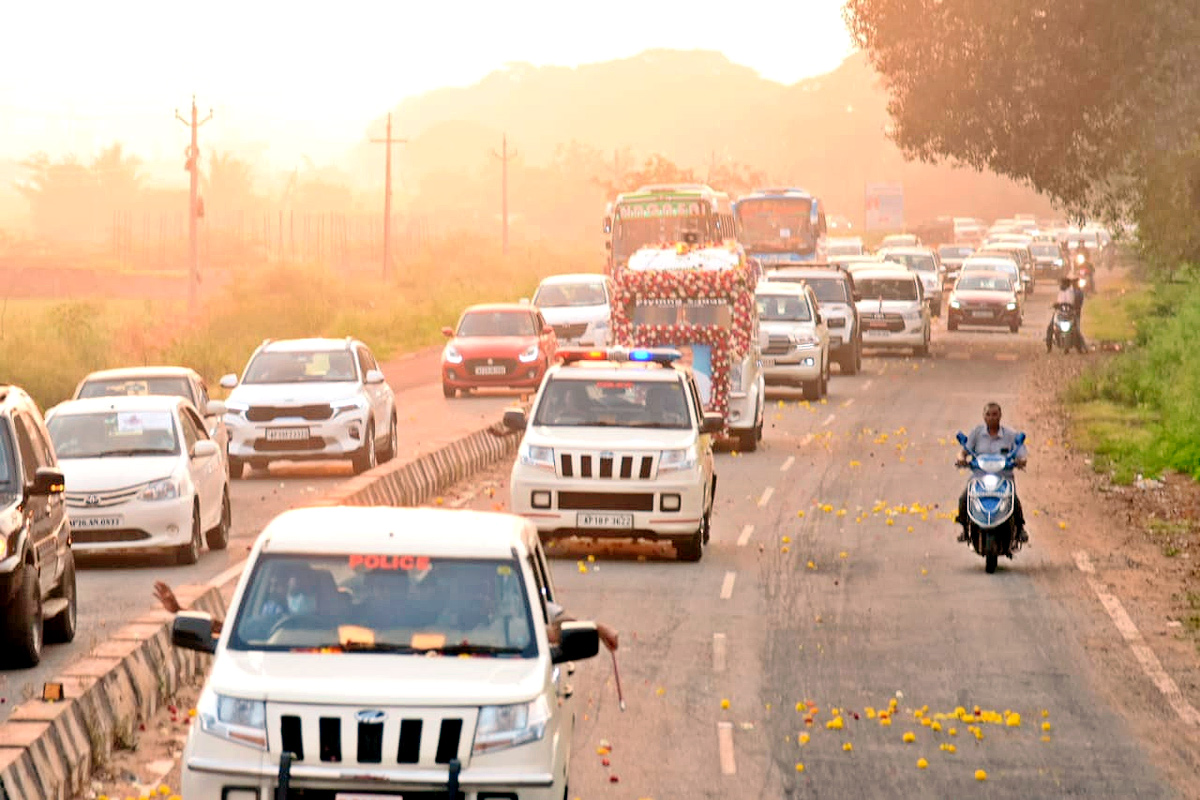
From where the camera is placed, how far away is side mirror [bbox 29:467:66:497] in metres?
14.3

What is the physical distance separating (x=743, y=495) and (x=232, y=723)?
1738cm

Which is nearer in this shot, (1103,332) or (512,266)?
(1103,332)

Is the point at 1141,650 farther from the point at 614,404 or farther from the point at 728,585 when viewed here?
the point at 614,404

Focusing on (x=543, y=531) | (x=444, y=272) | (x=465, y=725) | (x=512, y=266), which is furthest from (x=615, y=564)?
(x=512, y=266)

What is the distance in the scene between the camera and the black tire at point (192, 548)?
19594 millimetres

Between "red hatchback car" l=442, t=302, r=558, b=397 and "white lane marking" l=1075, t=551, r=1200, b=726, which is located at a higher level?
"white lane marking" l=1075, t=551, r=1200, b=726

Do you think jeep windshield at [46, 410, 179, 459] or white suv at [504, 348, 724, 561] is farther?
jeep windshield at [46, 410, 179, 459]

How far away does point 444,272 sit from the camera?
326 feet

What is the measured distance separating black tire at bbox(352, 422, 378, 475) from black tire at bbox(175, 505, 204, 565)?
7319 mm

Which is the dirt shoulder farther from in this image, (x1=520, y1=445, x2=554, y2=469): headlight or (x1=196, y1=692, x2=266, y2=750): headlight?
(x1=196, y1=692, x2=266, y2=750): headlight

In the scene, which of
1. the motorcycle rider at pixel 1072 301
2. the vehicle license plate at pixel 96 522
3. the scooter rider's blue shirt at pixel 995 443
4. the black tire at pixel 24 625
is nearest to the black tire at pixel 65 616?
the black tire at pixel 24 625

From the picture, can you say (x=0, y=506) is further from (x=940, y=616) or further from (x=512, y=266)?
(x=512, y=266)

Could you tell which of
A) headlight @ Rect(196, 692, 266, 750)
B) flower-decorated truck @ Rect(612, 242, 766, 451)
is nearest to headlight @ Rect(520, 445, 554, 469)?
flower-decorated truck @ Rect(612, 242, 766, 451)

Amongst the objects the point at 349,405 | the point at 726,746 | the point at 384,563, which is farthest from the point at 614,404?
the point at 384,563
